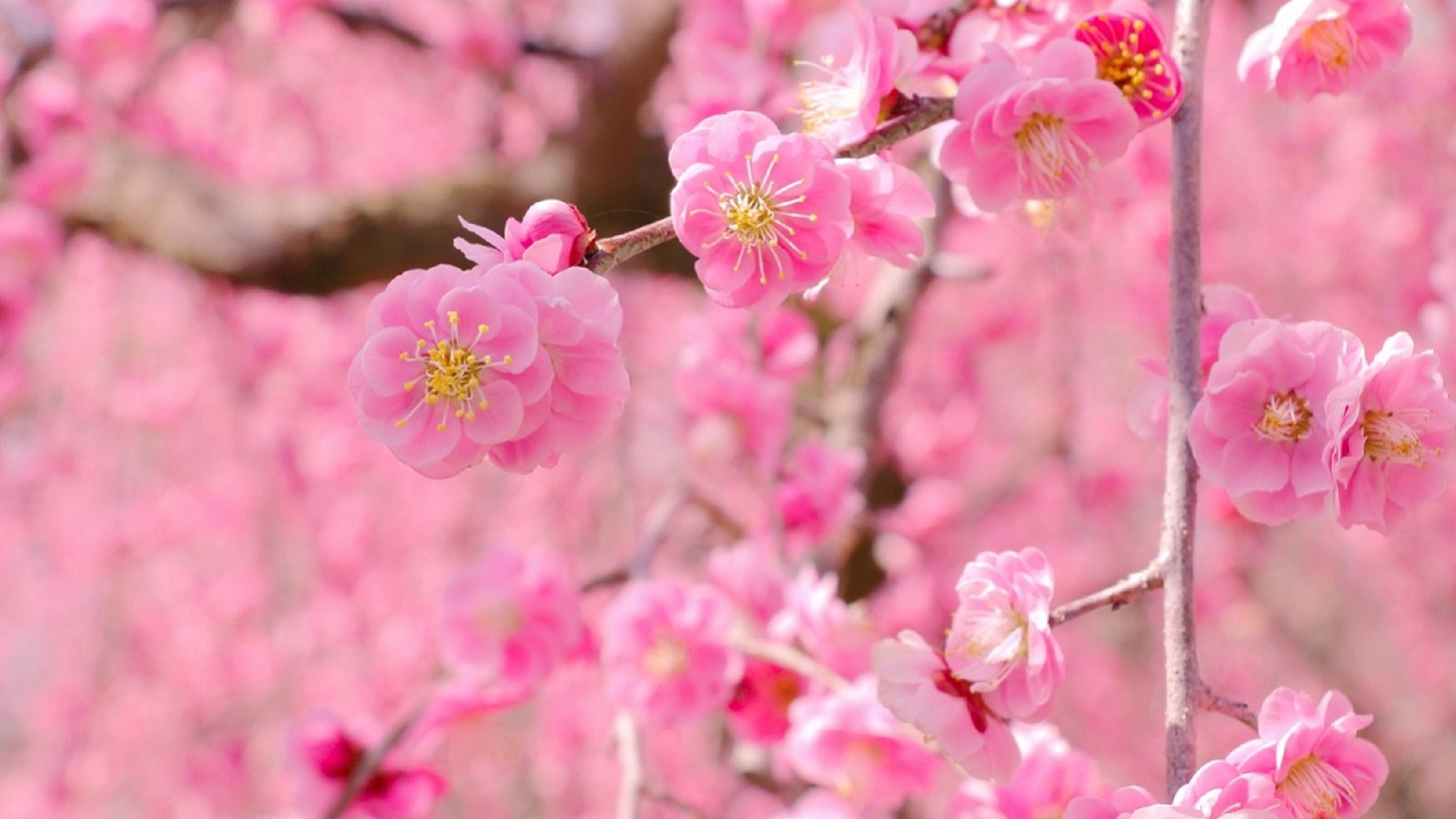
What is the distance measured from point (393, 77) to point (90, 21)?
7.23ft

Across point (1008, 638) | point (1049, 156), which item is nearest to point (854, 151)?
point (1049, 156)

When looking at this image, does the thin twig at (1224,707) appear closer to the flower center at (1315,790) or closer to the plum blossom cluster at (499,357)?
the flower center at (1315,790)

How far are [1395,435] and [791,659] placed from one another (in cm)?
81

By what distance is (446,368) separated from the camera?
2.46 ft

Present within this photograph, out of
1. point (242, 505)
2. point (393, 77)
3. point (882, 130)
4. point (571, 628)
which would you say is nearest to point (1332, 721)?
point (882, 130)

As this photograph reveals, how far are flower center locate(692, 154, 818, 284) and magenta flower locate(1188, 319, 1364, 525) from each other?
30 cm

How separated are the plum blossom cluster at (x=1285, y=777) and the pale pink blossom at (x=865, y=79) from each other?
0.48 m

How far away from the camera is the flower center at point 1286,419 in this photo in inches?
30.7

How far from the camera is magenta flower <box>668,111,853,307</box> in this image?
0.80 metres

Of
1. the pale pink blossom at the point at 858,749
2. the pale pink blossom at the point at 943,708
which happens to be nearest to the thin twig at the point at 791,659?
the pale pink blossom at the point at 858,749

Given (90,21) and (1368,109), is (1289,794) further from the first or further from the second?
(1368,109)

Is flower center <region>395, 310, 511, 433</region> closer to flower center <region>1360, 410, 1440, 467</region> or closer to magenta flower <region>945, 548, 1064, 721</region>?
magenta flower <region>945, 548, 1064, 721</region>

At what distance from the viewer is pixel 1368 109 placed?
4098 mm

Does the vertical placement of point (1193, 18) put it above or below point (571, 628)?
above
